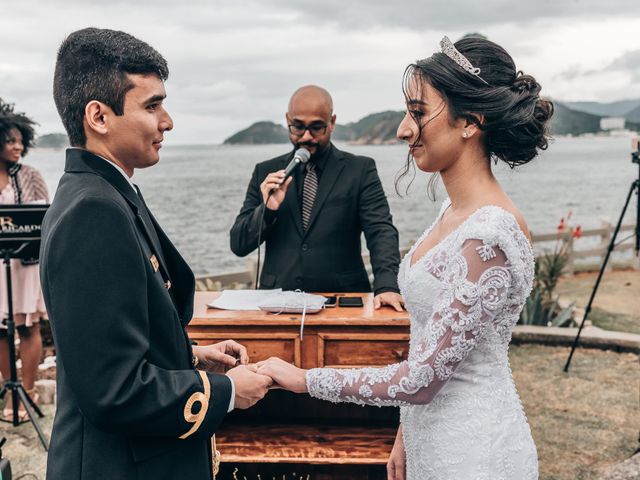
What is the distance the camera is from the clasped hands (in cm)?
187

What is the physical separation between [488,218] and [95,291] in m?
1.07

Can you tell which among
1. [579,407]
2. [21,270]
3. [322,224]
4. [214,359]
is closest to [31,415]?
[21,270]

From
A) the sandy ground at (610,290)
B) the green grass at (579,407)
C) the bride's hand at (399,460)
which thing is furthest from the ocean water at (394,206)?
the bride's hand at (399,460)

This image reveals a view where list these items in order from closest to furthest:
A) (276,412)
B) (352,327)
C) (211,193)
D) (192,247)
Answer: (352,327)
(276,412)
(192,247)
(211,193)

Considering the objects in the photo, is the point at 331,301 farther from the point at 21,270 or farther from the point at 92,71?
the point at 21,270

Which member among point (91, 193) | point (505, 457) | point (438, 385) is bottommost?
point (505, 457)

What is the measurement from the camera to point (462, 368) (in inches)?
77.6

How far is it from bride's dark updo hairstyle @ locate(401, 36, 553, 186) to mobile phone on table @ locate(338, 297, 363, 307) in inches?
62.8

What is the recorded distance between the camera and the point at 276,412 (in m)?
3.88

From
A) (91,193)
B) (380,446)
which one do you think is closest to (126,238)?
(91,193)

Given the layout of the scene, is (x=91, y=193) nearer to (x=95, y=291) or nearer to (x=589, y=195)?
(x=95, y=291)

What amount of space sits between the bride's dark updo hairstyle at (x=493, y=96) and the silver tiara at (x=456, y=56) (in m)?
0.01

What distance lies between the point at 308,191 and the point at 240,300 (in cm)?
108

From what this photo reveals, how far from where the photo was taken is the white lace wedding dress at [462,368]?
180 centimetres
